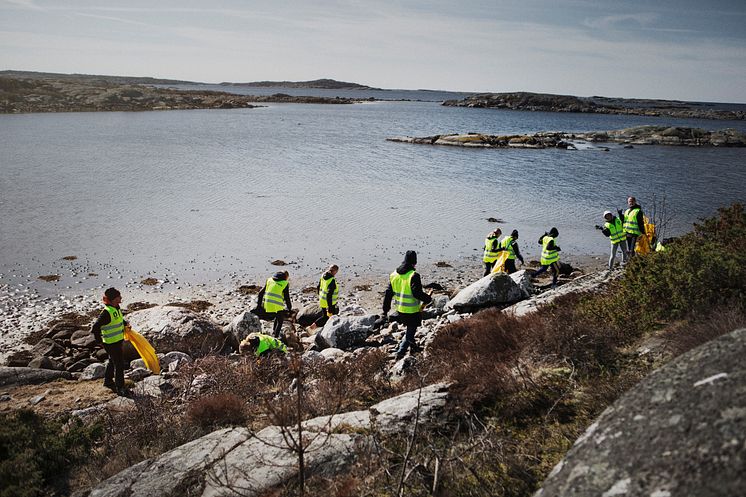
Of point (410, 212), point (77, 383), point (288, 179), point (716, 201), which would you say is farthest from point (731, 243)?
point (288, 179)

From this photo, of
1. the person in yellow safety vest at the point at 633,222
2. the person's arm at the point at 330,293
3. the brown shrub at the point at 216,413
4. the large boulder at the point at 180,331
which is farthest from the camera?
the person in yellow safety vest at the point at 633,222

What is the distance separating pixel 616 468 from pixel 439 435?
287 cm

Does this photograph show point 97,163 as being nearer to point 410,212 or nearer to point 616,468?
point 410,212

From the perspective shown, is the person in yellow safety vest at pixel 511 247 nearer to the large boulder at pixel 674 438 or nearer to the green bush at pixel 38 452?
the large boulder at pixel 674 438

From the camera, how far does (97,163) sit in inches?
1527

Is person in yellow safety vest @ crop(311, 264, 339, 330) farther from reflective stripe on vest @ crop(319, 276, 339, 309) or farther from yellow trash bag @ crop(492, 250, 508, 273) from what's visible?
yellow trash bag @ crop(492, 250, 508, 273)

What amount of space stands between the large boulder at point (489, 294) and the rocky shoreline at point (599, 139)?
52393 mm

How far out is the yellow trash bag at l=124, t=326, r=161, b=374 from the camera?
9852mm

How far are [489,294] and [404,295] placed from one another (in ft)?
14.4

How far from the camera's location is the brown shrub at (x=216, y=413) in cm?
664

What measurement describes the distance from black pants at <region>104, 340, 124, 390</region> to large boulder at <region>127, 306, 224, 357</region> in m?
1.96

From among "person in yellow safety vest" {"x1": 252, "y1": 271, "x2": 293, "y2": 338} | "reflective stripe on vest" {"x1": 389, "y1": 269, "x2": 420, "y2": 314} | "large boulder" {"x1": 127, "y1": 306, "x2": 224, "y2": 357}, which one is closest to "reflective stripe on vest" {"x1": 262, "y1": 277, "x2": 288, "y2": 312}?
"person in yellow safety vest" {"x1": 252, "y1": 271, "x2": 293, "y2": 338}

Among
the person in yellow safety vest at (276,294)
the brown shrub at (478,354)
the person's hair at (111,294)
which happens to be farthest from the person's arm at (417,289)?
the person's hair at (111,294)

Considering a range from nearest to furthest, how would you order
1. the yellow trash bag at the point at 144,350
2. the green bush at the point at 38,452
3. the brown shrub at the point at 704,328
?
the green bush at the point at 38,452
the brown shrub at the point at 704,328
the yellow trash bag at the point at 144,350
